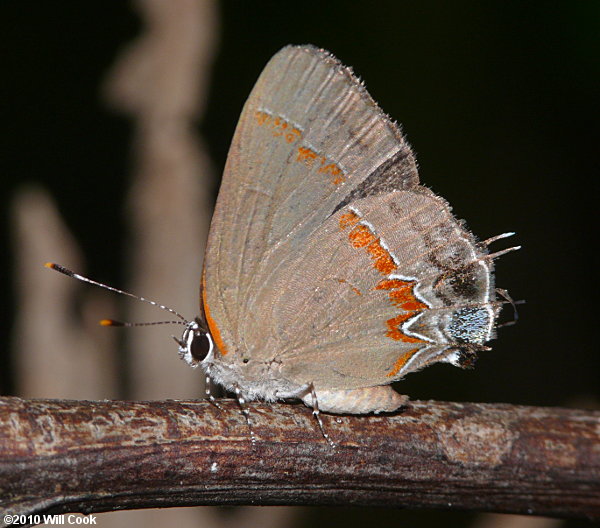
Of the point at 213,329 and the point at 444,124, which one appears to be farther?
the point at 444,124

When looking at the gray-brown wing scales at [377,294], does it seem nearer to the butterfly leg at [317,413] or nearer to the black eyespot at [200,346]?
the butterfly leg at [317,413]

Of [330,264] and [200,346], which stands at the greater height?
[330,264]

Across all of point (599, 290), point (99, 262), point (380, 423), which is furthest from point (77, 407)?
point (599, 290)

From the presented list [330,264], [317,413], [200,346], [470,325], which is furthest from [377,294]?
[200,346]

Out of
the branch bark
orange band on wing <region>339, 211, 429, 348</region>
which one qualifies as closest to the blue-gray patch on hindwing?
orange band on wing <region>339, 211, 429, 348</region>

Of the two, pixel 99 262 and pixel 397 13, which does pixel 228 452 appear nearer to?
pixel 99 262

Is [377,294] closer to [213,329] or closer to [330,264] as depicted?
[330,264]

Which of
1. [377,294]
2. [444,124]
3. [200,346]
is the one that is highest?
[444,124]
